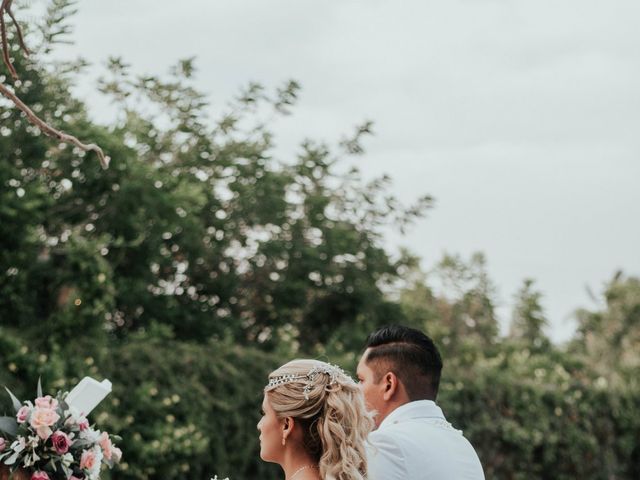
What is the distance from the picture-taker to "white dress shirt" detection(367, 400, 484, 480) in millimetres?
3732

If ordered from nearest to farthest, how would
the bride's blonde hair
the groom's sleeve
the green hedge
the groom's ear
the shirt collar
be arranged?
the bride's blonde hair, the groom's sleeve, the shirt collar, the groom's ear, the green hedge

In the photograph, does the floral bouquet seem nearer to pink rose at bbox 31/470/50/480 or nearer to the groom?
pink rose at bbox 31/470/50/480

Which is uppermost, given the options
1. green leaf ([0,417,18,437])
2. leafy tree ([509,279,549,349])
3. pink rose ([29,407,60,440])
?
pink rose ([29,407,60,440])

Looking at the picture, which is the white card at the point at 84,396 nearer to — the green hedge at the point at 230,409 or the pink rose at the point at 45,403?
the pink rose at the point at 45,403

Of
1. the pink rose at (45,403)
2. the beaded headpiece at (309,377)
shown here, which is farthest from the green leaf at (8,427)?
the beaded headpiece at (309,377)

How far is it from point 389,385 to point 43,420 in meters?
1.33

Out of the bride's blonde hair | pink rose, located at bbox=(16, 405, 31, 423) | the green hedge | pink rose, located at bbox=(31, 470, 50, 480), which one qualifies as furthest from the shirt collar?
the green hedge

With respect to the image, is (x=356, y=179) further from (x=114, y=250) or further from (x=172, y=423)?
(x=172, y=423)

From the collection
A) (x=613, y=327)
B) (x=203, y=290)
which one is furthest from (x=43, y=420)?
(x=613, y=327)

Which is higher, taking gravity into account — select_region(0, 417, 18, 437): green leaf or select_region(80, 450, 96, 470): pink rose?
select_region(0, 417, 18, 437): green leaf

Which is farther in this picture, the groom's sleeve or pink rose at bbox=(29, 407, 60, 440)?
pink rose at bbox=(29, 407, 60, 440)

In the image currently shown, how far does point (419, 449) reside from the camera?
3787 millimetres

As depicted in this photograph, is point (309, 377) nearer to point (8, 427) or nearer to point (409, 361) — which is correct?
point (409, 361)

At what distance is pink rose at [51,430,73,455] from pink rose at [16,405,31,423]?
0.50 ft
